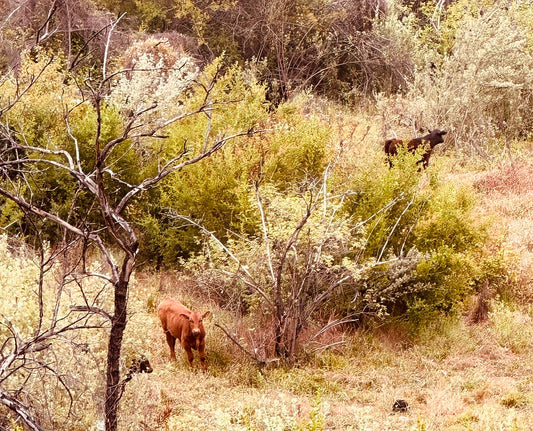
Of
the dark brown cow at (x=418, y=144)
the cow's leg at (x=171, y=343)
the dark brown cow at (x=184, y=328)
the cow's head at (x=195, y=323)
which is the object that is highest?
the dark brown cow at (x=418, y=144)

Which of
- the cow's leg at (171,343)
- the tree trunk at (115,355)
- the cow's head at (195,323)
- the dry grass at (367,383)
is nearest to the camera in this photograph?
the tree trunk at (115,355)

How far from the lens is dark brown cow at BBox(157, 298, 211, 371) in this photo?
670cm

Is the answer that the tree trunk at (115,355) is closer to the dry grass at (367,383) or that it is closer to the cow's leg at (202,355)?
the dry grass at (367,383)

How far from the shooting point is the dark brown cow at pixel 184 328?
6.70 m

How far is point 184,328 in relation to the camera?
269 inches

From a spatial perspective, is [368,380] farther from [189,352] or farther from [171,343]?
[171,343]

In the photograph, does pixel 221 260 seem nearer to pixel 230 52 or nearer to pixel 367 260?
pixel 367 260

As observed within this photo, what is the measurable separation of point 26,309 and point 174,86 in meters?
8.12

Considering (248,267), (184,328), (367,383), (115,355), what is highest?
(115,355)

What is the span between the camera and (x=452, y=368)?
723 centimetres

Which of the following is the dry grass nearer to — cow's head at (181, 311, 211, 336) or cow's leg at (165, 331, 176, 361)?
cow's leg at (165, 331, 176, 361)

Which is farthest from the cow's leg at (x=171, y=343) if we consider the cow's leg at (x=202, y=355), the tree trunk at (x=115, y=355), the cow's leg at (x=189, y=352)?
the tree trunk at (x=115, y=355)

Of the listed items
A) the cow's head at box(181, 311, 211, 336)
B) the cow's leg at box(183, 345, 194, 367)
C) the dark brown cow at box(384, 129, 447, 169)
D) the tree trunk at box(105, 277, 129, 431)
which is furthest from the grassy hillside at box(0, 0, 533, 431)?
the dark brown cow at box(384, 129, 447, 169)

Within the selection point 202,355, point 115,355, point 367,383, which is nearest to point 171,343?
point 202,355
